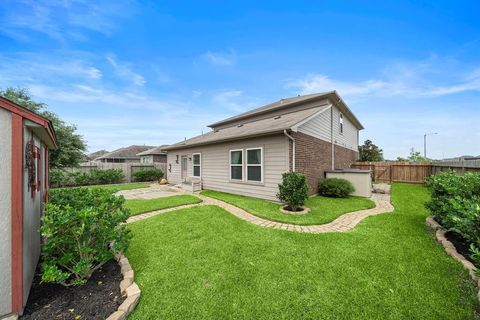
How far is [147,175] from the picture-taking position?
18.1 meters

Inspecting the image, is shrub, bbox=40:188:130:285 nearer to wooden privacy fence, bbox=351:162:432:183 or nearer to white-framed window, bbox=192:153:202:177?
white-framed window, bbox=192:153:202:177

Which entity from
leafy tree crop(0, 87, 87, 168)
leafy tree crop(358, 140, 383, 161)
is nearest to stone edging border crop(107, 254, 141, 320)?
leafy tree crop(0, 87, 87, 168)

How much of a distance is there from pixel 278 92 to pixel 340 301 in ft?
52.1

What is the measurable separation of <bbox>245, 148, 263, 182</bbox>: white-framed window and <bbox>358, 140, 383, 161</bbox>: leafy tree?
22.0m

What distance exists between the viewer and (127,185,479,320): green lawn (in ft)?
7.55

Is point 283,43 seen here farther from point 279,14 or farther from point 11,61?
point 11,61

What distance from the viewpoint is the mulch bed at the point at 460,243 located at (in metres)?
3.54

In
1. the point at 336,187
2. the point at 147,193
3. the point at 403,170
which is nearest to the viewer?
the point at 336,187

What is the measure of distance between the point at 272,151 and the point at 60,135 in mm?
14983

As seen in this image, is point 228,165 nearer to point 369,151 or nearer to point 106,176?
point 106,176

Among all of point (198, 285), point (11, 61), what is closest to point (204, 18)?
point (11, 61)

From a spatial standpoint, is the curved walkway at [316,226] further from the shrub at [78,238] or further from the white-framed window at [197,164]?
the white-framed window at [197,164]

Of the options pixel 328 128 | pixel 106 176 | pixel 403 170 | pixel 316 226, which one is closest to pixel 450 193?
pixel 316 226

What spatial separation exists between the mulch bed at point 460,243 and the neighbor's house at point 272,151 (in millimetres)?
4423
